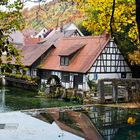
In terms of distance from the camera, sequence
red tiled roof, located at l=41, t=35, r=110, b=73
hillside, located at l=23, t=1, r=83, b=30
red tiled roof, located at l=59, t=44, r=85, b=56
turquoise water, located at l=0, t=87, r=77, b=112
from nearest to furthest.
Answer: hillside, located at l=23, t=1, r=83, b=30, turquoise water, located at l=0, t=87, r=77, b=112, red tiled roof, located at l=41, t=35, r=110, b=73, red tiled roof, located at l=59, t=44, r=85, b=56

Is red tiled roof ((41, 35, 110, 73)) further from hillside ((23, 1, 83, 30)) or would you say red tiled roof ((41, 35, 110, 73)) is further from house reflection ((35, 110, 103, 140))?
hillside ((23, 1, 83, 30))

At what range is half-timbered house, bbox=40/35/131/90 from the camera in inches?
1426

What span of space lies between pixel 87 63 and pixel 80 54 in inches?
117

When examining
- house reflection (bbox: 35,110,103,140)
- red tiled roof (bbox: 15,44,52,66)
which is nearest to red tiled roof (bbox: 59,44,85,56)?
red tiled roof (bbox: 15,44,52,66)

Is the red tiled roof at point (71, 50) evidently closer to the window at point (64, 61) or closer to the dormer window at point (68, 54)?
the dormer window at point (68, 54)

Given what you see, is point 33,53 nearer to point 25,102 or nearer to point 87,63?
point 87,63

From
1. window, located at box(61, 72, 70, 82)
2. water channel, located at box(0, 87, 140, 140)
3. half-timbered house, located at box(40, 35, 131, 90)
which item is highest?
half-timbered house, located at box(40, 35, 131, 90)

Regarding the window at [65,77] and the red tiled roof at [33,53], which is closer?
the window at [65,77]

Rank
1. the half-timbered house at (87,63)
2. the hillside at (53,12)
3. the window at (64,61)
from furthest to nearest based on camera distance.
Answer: the window at (64,61) < the half-timbered house at (87,63) < the hillside at (53,12)

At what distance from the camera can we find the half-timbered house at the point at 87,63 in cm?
3622

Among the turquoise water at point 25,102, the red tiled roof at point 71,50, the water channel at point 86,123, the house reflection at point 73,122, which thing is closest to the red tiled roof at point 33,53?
the red tiled roof at point 71,50

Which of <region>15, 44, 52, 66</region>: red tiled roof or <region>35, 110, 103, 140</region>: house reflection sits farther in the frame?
<region>15, 44, 52, 66</region>: red tiled roof

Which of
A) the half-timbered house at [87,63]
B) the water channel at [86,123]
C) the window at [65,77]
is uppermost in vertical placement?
the half-timbered house at [87,63]

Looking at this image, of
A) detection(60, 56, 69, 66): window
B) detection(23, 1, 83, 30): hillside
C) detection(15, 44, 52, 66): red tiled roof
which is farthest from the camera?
detection(15, 44, 52, 66): red tiled roof
